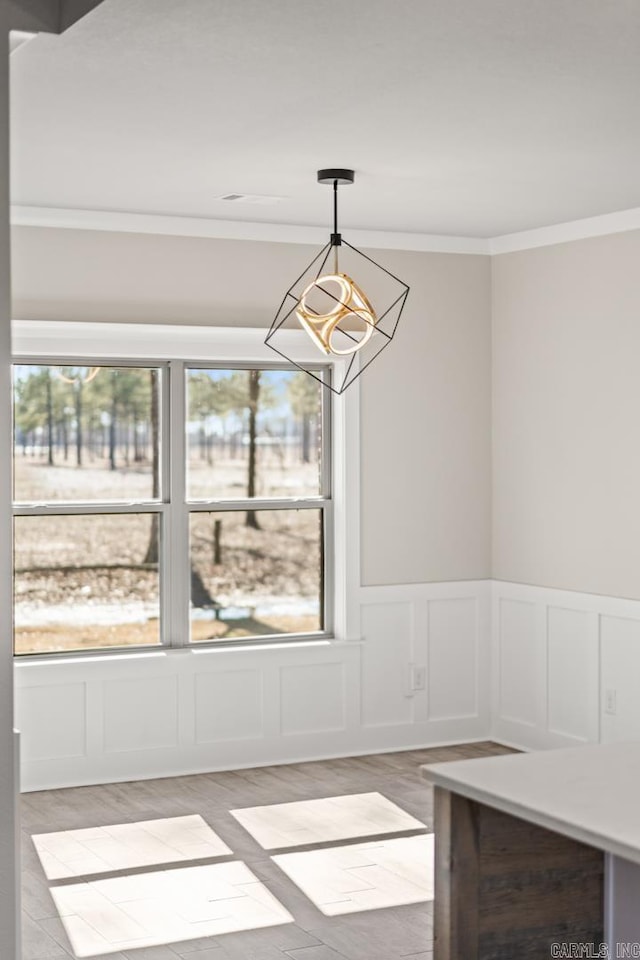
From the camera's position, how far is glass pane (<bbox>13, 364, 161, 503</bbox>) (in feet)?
19.6

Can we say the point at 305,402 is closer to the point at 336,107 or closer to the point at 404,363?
the point at 404,363

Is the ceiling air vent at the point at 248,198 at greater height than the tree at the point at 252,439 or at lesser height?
greater

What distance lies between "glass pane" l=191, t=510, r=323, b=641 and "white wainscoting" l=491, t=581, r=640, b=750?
1.08m

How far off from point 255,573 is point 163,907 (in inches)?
96.1

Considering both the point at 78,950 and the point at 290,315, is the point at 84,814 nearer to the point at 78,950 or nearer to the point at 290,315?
the point at 78,950

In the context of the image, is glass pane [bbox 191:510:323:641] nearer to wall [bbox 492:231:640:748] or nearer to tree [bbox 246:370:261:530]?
tree [bbox 246:370:261:530]

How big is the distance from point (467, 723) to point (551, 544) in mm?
1151

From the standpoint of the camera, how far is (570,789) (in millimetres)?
2305

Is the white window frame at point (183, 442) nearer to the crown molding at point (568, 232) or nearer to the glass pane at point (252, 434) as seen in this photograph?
the glass pane at point (252, 434)

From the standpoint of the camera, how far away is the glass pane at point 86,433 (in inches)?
235

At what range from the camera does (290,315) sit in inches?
251

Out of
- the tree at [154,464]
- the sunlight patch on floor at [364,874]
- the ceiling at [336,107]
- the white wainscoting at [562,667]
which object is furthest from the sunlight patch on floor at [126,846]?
the ceiling at [336,107]

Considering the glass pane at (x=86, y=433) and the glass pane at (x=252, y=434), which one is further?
the glass pane at (x=252, y=434)

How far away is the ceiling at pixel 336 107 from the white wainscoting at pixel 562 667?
79.3 inches
